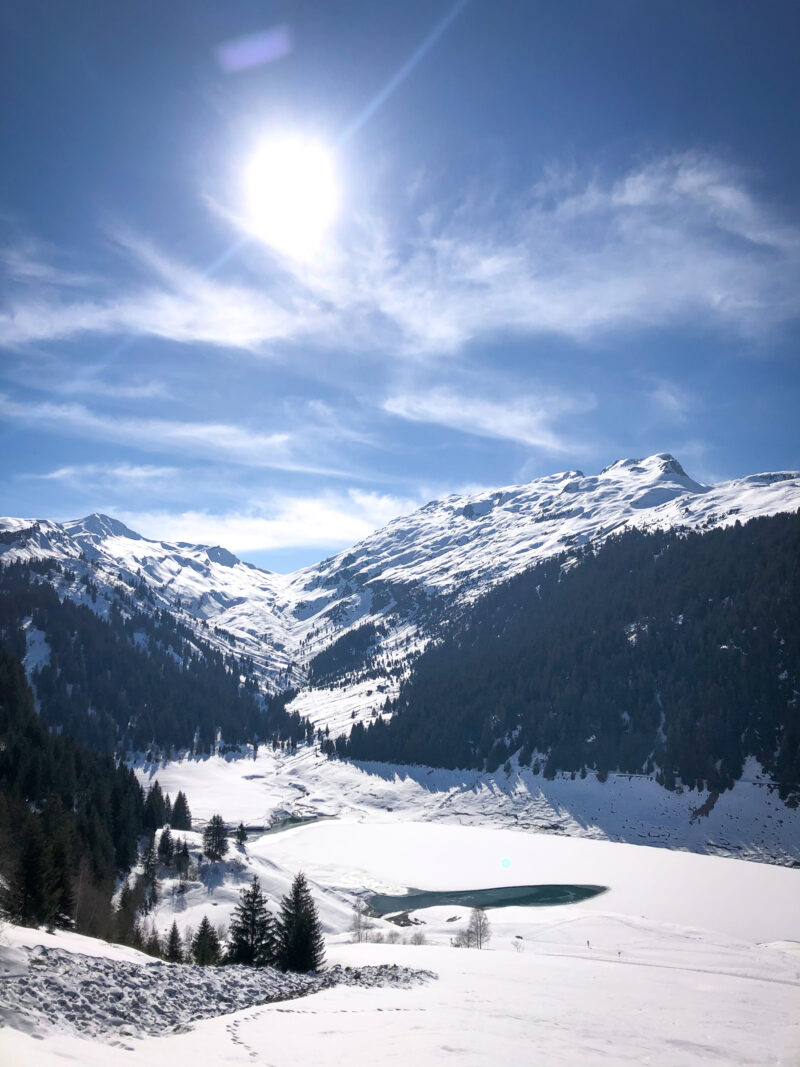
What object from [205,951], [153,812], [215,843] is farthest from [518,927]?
[153,812]

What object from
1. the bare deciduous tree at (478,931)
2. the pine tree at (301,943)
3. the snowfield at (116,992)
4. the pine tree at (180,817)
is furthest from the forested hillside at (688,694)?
the snowfield at (116,992)

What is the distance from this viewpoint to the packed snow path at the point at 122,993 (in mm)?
18031

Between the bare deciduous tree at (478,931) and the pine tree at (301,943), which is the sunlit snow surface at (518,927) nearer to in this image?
the bare deciduous tree at (478,931)

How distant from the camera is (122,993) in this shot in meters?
21.2

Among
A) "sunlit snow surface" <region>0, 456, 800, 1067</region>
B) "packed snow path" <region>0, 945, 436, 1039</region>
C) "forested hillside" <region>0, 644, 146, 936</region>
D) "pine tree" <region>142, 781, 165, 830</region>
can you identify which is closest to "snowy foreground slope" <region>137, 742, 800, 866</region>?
"sunlit snow surface" <region>0, 456, 800, 1067</region>

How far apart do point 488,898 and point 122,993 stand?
→ 9065 centimetres

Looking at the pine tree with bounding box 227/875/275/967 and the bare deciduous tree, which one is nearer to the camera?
the pine tree with bounding box 227/875/275/967

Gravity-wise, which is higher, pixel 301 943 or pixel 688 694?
pixel 688 694

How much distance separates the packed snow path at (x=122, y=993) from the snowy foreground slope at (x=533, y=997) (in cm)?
16

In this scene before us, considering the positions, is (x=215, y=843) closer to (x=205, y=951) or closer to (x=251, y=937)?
(x=205, y=951)

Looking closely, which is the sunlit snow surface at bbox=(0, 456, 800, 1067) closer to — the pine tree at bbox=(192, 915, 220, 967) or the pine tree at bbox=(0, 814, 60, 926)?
the pine tree at bbox=(0, 814, 60, 926)

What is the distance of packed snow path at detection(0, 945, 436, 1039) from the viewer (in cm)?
1803

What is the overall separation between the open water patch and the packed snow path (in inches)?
2791

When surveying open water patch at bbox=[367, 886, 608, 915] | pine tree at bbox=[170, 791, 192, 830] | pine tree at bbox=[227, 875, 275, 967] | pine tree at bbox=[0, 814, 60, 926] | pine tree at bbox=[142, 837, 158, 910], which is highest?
pine tree at bbox=[0, 814, 60, 926]
